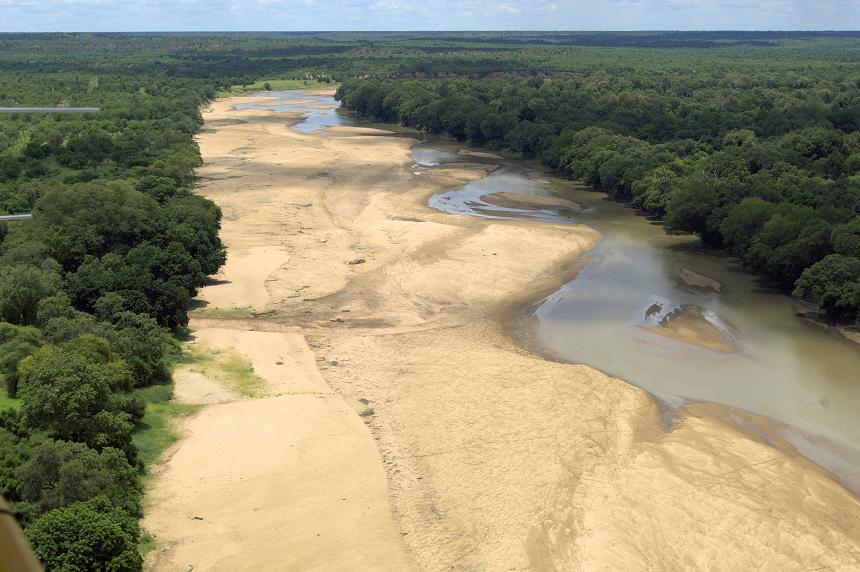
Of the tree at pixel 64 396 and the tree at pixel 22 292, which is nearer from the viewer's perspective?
the tree at pixel 64 396

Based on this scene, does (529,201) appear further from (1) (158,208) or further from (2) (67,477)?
(2) (67,477)

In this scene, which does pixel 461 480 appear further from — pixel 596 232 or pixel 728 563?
pixel 596 232

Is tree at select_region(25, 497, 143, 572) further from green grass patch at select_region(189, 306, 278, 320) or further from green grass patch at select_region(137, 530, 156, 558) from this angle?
green grass patch at select_region(189, 306, 278, 320)

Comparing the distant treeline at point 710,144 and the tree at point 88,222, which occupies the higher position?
the tree at point 88,222

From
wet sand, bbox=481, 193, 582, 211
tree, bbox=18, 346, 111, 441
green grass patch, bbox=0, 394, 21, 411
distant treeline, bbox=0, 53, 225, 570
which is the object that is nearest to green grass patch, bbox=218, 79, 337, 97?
distant treeline, bbox=0, 53, 225, 570

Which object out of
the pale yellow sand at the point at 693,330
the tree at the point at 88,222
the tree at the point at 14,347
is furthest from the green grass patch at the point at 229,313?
the pale yellow sand at the point at 693,330

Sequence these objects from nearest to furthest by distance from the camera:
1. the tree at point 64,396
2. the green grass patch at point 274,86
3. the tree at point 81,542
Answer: the tree at point 81,542 < the tree at point 64,396 < the green grass patch at point 274,86

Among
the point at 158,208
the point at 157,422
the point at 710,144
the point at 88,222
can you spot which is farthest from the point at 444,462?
the point at 710,144

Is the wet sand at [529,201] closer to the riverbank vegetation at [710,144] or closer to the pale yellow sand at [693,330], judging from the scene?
the riverbank vegetation at [710,144]
